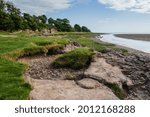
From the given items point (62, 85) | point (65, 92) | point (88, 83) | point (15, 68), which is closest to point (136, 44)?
point (88, 83)

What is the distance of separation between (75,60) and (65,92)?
645 cm

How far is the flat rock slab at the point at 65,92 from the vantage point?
12030mm

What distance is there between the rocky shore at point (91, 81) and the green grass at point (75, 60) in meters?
0.45

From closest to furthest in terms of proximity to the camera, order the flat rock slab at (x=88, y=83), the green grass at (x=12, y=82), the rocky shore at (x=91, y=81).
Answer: the green grass at (x=12, y=82)
the rocky shore at (x=91, y=81)
the flat rock slab at (x=88, y=83)

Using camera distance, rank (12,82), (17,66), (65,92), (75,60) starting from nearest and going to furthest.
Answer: (65,92)
(12,82)
(17,66)
(75,60)

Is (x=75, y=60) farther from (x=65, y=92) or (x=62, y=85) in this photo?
(x=65, y=92)

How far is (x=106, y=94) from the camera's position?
12883 millimetres

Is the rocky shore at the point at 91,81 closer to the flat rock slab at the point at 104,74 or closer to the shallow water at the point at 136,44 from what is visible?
the flat rock slab at the point at 104,74

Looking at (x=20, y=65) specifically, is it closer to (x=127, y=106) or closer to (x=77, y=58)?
(x=77, y=58)

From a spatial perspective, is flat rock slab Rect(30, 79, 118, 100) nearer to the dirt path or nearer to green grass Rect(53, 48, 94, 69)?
the dirt path

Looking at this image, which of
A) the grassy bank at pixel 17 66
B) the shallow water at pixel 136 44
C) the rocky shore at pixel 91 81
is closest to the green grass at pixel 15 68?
the grassy bank at pixel 17 66

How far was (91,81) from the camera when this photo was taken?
15117 mm

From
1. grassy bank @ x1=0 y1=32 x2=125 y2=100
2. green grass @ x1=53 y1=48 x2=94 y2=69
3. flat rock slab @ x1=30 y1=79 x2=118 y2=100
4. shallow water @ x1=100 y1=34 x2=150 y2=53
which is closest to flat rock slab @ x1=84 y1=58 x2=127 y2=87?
green grass @ x1=53 y1=48 x2=94 y2=69

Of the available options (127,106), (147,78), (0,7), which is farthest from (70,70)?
(0,7)
